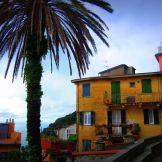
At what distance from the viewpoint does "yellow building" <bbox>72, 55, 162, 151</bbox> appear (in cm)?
3684

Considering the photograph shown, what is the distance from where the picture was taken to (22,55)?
16.4 meters

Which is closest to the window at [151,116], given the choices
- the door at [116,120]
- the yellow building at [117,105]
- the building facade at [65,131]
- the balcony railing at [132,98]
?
the yellow building at [117,105]

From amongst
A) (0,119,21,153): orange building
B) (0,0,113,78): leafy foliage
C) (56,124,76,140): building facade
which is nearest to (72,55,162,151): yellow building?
(0,119,21,153): orange building

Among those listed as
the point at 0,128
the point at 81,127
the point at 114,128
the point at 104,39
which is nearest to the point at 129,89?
the point at 114,128

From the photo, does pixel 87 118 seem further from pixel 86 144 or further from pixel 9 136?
pixel 9 136

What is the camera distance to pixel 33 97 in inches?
560

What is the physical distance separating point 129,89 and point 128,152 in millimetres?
26626

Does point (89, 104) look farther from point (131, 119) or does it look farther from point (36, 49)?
point (36, 49)

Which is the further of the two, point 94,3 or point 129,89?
point 129,89

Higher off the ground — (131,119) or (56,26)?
(56,26)

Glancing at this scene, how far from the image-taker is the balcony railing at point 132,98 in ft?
121

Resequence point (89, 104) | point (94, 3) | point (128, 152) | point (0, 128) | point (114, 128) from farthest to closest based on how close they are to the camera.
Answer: point (0, 128) < point (89, 104) < point (114, 128) < point (94, 3) < point (128, 152)

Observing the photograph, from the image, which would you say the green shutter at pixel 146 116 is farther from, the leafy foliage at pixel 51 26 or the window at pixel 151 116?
the leafy foliage at pixel 51 26

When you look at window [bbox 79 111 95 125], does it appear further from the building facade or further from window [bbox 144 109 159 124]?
the building facade
